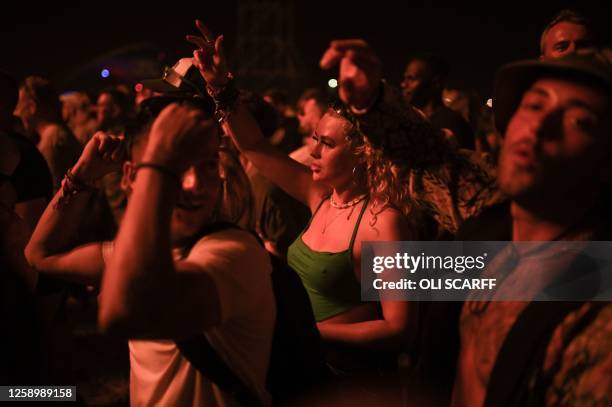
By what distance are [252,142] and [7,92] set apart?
1.01 m

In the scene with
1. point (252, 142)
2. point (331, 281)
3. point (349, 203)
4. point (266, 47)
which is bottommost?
point (331, 281)

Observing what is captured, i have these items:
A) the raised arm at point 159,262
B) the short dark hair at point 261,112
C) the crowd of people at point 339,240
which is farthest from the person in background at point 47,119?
the raised arm at point 159,262

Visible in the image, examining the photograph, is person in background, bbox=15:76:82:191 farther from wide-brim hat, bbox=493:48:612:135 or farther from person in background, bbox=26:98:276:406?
wide-brim hat, bbox=493:48:612:135

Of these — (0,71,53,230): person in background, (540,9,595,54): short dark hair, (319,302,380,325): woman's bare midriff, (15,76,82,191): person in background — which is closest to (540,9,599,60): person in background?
(540,9,595,54): short dark hair

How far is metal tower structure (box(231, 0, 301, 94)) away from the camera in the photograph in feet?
54.0

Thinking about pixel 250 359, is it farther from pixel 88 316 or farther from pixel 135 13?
pixel 135 13

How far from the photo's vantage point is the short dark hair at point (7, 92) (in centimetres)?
258

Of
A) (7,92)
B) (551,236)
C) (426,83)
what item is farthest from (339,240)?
(426,83)

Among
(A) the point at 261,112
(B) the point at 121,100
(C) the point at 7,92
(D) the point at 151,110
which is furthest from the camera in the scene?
(B) the point at 121,100

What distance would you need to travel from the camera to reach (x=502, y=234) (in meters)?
1.42

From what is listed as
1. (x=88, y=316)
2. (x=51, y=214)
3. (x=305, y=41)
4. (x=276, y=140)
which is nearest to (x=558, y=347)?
(x=51, y=214)

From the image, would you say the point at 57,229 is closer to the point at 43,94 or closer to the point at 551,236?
the point at 551,236

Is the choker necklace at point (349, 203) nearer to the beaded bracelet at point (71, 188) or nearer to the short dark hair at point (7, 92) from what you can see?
the beaded bracelet at point (71, 188)

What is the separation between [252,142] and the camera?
252 centimetres
